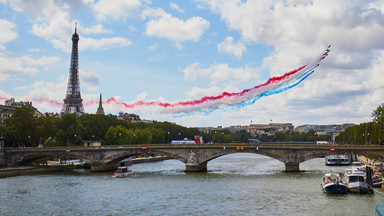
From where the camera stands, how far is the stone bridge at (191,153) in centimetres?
8394

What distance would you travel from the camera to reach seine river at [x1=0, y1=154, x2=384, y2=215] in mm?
47969

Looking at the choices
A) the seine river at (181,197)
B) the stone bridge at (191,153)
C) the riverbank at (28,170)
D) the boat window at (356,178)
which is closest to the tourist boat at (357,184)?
the boat window at (356,178)

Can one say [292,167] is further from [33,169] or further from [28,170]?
[28,170]

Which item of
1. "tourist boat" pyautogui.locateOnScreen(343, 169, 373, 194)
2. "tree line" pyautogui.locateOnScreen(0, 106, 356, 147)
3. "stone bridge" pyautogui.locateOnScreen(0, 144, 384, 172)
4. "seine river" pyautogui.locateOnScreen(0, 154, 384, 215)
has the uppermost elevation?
"tree line" pyautogui.locateOnScreen(0, 106, 356, 147)

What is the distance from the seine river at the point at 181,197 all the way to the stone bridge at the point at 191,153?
6936mm

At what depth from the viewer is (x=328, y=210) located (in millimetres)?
46781

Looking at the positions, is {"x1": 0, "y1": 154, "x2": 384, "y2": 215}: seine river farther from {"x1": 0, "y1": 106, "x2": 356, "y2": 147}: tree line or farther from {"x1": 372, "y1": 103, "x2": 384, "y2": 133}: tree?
{"x1": 0, "y1": 106, "x2": 356, "y2": 147}: tree line

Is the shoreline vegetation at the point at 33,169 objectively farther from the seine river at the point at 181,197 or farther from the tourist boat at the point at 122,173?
the tourist boat at the point at 122,173

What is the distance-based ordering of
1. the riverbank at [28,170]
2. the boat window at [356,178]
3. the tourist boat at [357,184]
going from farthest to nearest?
the riverbank at [28,170], the boat window at [356,178], the tourist boat at [357,184]

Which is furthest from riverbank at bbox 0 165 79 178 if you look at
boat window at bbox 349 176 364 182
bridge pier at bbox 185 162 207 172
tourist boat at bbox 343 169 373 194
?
boat window at bbox 349 176 364 182

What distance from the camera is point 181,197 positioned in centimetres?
5662

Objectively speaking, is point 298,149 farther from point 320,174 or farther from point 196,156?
point 196,156

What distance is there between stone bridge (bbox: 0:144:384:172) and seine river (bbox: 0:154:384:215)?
694 centimetres

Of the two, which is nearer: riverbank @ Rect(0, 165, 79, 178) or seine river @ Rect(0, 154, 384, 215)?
seine river @ Rect(0, 154, 384, 215)
